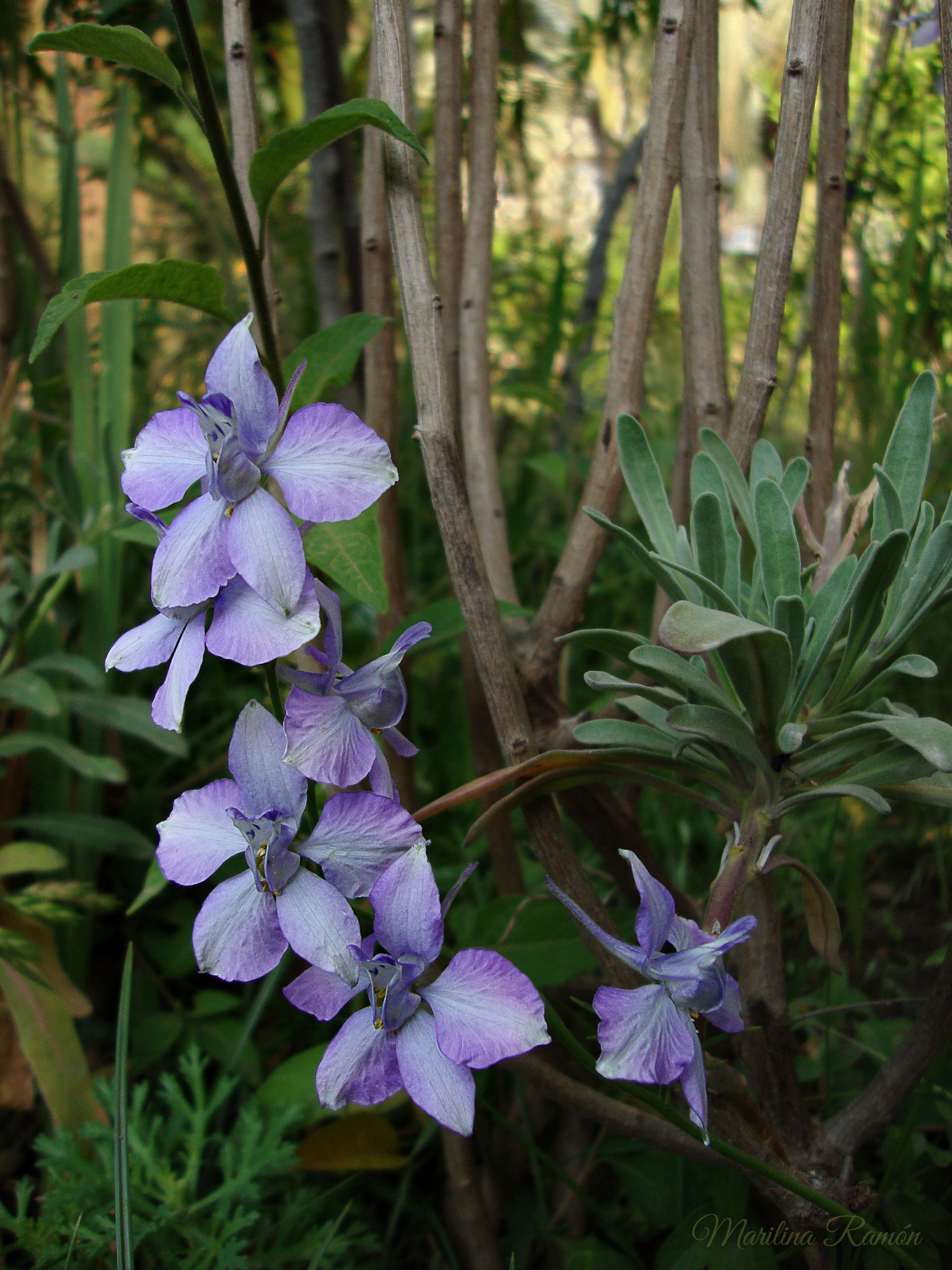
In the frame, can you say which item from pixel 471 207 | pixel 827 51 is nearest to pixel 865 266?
pixel 827 51

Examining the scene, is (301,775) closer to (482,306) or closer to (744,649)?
(744,649)

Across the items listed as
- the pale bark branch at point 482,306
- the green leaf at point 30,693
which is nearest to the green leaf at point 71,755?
the green leaf at point 30,693

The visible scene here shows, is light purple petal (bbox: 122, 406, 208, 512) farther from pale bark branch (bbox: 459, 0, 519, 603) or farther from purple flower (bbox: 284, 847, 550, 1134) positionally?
pale bark branch (bbox: 459, 0, 519, 603)

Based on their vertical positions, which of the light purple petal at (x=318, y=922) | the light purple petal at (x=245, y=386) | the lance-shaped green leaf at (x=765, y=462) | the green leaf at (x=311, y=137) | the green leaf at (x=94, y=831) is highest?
the green leaf at (x=311, y=137)

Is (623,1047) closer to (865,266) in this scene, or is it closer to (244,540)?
(244,540)

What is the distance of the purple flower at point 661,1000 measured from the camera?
0.43 meters

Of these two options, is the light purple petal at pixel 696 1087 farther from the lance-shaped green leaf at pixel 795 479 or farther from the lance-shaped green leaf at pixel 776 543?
the lance-shaped green leaf at pixel 795 479

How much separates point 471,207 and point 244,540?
59cm

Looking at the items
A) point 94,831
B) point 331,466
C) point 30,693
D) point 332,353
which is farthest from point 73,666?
point 331,466

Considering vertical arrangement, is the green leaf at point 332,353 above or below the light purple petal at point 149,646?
above

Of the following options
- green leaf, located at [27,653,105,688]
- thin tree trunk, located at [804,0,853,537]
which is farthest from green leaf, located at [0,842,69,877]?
thin tree trunk, located at [804,0,853,537]

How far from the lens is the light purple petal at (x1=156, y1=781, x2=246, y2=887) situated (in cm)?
51

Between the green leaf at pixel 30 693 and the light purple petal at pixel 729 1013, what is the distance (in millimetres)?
770

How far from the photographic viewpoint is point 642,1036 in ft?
1.43
